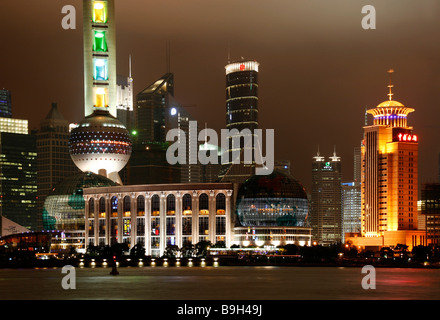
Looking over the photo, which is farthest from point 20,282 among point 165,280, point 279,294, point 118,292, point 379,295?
point 379,295

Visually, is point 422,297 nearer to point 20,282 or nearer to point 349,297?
point 349,297

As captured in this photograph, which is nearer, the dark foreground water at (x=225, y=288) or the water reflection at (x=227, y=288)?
the dark foreground water at (x=225, y=288)

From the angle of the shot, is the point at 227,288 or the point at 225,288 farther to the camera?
the point at 225,288

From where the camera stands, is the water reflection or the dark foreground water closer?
the dark foreground water

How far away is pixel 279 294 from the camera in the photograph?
118 m
